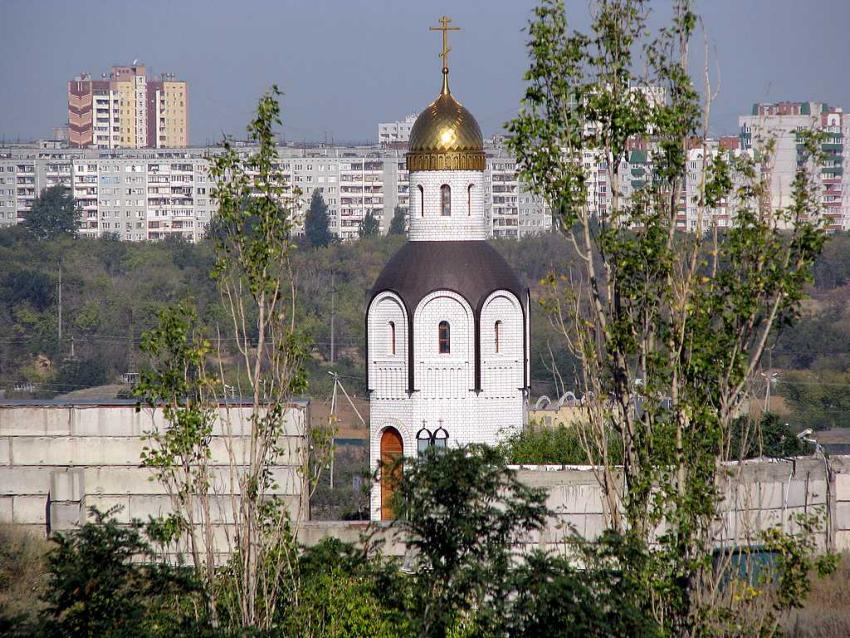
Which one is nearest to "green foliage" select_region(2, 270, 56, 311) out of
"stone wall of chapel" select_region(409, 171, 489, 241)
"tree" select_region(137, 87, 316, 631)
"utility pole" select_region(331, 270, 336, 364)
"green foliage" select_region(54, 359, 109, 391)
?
"green foliage" select_region(54, 359, 109, 391)

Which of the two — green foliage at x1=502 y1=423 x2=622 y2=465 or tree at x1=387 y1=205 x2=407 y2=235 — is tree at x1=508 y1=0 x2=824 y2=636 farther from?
tree at x1=387 y1=205 x2=407 y2=235

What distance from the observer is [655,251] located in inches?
419

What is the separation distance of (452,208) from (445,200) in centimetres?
16

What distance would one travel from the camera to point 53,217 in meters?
83.7

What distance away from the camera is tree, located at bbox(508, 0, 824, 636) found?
10.4 m

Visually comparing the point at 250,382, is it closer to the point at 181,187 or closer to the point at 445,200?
the point at 445,200

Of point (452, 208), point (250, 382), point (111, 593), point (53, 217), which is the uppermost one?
point (53, 217)

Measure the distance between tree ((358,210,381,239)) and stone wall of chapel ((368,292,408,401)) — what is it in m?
59.9

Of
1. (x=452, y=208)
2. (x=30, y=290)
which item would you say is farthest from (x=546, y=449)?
(x=30, y=290)

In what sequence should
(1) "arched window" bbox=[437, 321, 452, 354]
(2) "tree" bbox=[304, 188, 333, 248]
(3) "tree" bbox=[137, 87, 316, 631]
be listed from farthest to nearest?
(2) "tree" bbox=[304, 188, 333, 248], (1) "arched window" bbox=[437, 321, 452, 354], (3) "tree" bbox=[137, 87, 316, 631]

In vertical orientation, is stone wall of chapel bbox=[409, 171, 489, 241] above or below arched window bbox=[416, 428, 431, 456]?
above

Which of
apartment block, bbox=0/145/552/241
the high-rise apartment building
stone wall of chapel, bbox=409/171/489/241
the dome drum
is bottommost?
stone wall of chapel, bbox=409/171/489/241

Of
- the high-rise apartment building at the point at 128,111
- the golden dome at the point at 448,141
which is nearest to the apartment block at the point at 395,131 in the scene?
the high-rise apartment building at the point at 128,111

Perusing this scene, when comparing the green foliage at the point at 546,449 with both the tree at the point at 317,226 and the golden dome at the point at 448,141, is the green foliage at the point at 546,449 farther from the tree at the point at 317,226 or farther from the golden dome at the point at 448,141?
the tree at the point at 317,226
